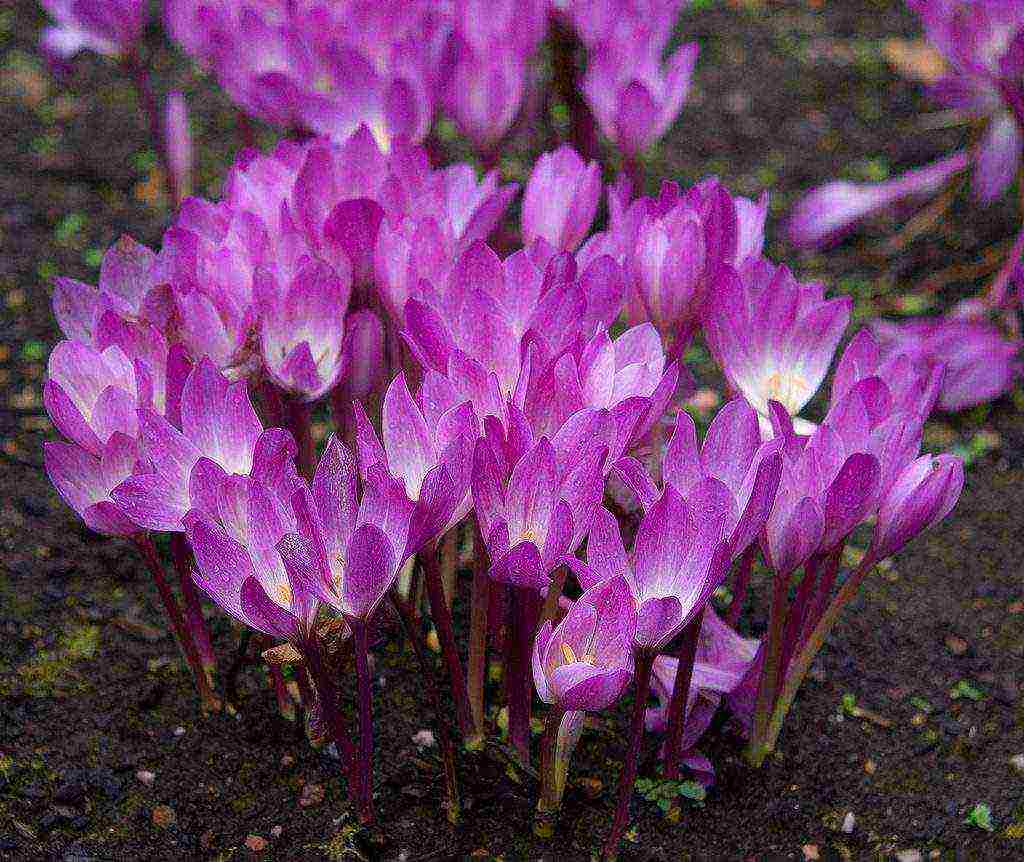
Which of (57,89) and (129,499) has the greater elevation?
(129,499)

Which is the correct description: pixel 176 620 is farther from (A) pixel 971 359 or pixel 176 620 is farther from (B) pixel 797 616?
(A) pixel 971 359

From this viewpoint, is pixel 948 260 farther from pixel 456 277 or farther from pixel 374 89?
pixel 456 277

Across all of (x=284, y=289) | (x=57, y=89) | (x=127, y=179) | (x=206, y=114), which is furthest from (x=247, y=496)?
(x=57, y=89)

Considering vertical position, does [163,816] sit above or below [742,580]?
below

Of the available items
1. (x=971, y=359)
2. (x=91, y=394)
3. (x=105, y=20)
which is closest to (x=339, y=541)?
(x=91, y=394)

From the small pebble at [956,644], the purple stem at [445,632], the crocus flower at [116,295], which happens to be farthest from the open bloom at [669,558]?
the small pebble at [956,644]

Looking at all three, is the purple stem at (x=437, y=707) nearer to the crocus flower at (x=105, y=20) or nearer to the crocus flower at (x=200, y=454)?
the crocus flower at (x=200, y=454)
